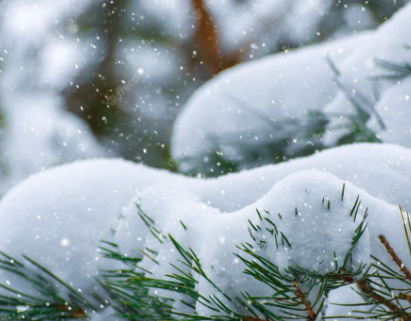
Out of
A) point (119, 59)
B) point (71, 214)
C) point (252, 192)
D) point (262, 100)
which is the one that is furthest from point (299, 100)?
point (119, 59)

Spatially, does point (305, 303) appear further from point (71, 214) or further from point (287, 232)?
point (71, 214)

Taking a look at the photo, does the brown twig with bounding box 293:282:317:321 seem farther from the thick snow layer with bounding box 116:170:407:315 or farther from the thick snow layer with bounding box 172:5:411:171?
the thick snow layer with bounding box 172:5:411:171

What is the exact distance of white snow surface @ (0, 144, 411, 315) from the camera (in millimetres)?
481

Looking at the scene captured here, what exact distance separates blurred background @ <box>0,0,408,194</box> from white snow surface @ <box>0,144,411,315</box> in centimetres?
223

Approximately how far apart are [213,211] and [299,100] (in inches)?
28.5

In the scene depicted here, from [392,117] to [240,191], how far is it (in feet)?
1.27

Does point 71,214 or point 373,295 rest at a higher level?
point 71,214

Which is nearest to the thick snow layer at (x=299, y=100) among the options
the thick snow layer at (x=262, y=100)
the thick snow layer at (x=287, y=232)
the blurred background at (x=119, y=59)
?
the thick snow layer at (x=262, y=100)

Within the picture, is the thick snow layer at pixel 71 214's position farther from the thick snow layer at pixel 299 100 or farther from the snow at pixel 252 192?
the thick snow layer at pixel 299 100

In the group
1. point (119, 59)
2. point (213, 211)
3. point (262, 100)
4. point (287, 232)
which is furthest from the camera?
point (119, 59)

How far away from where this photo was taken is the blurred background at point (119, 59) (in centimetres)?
308

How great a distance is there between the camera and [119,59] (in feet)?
10.7

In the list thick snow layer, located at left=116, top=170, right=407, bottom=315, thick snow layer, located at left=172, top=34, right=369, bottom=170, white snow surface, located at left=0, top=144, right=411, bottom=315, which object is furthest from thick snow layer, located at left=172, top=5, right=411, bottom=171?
thick snow layer, located at left=116, top=170, right=407, bottom=315

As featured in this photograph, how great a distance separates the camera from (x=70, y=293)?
0.74 m
